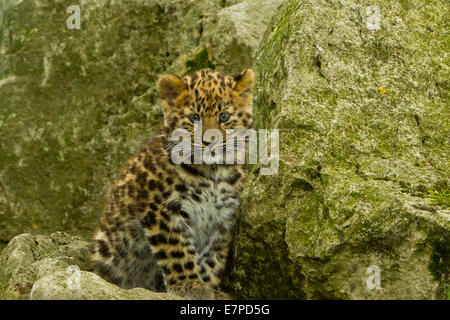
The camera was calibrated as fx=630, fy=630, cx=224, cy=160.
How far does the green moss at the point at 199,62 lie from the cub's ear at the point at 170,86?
268cm

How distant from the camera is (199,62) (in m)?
10.2

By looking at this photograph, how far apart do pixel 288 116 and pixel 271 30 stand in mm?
2129

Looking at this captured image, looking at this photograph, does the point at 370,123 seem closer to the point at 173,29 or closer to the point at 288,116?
the point at 288,116

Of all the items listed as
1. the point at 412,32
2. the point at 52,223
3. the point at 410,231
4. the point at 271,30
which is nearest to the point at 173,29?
the point at 271,30

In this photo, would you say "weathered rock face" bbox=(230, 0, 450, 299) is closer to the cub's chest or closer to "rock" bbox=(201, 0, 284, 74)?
the cub's chest

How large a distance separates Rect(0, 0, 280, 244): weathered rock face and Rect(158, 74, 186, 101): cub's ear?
2619 millimetres

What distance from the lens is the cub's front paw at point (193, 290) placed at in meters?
6.88

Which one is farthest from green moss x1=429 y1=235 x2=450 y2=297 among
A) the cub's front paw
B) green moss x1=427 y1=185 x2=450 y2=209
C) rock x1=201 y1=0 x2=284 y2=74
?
rock x1=201 y1=0 x2=284 y2=74

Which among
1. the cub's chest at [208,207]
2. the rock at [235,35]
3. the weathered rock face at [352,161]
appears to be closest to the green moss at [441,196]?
the weathered rock face at [352,161]

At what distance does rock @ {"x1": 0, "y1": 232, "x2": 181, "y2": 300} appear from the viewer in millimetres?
5641

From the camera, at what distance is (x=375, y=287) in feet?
18.1

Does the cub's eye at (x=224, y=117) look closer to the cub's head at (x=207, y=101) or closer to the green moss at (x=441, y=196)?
the cub's head at (x=207, y=101)

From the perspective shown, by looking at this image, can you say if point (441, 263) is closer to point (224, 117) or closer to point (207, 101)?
point (224, 117)

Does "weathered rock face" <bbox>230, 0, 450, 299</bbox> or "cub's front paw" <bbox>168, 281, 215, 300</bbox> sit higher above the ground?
"weathered rock face" <bbox>230, 0, 450, 299</bbox>
